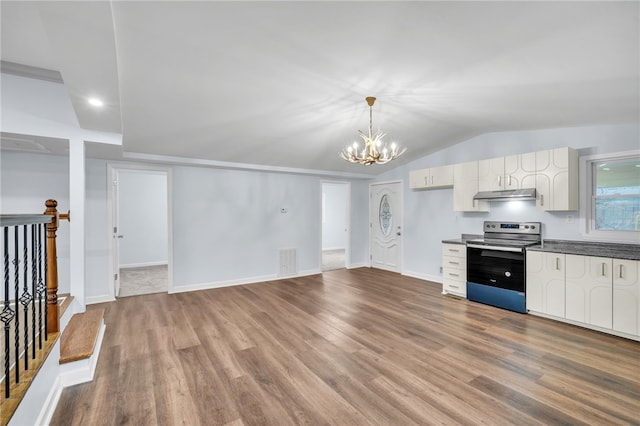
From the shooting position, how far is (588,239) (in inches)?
153

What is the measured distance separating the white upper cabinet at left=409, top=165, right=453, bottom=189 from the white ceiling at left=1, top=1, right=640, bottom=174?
1.28 m

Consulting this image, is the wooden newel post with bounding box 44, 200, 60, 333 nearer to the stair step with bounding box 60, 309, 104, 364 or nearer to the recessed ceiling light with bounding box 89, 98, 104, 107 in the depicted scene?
the stair step with bounding box 60, 309, 104, 364

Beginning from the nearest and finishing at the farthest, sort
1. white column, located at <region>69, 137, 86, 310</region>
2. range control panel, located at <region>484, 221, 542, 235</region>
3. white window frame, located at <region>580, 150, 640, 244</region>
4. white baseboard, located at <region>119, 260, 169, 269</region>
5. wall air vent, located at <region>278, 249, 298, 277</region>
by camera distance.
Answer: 1. white column, located at <region>69, 137, 86, 310</region>
2. white window frame, located at <region>580, 150, 640, 244</region>
3. range control panel, located at <region>484, 221, 542, 235</region>
4. wall air vent, located at <region>278, 249, 298, 277</region>
5. white baseboard, located at <region>119, 260, 169, 269</region>

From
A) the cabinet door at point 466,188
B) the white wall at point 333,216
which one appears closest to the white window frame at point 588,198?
the cabinet door at point 466,188

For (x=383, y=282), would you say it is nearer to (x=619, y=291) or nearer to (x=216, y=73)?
(x=619, y=291)

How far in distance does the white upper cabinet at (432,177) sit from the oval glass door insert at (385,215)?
1.12m

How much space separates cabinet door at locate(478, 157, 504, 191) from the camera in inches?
176

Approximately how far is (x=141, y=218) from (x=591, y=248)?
8880 mm

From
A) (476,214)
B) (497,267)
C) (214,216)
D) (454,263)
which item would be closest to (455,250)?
(454,263)

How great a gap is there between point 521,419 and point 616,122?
12.6ft

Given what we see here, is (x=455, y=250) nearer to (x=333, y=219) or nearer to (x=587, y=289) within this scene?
(x=587, y=289)

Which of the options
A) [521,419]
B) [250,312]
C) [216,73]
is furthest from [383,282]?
[216,73]

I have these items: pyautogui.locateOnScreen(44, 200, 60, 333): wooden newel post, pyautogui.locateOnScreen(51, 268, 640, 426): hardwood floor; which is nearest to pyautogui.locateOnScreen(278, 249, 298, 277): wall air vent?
pyautogui.locateOnScreen(51, 268, 640, 426): hardwood floor

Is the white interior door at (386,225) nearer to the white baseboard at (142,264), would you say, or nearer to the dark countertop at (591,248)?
the dark countertop at (591,248)
